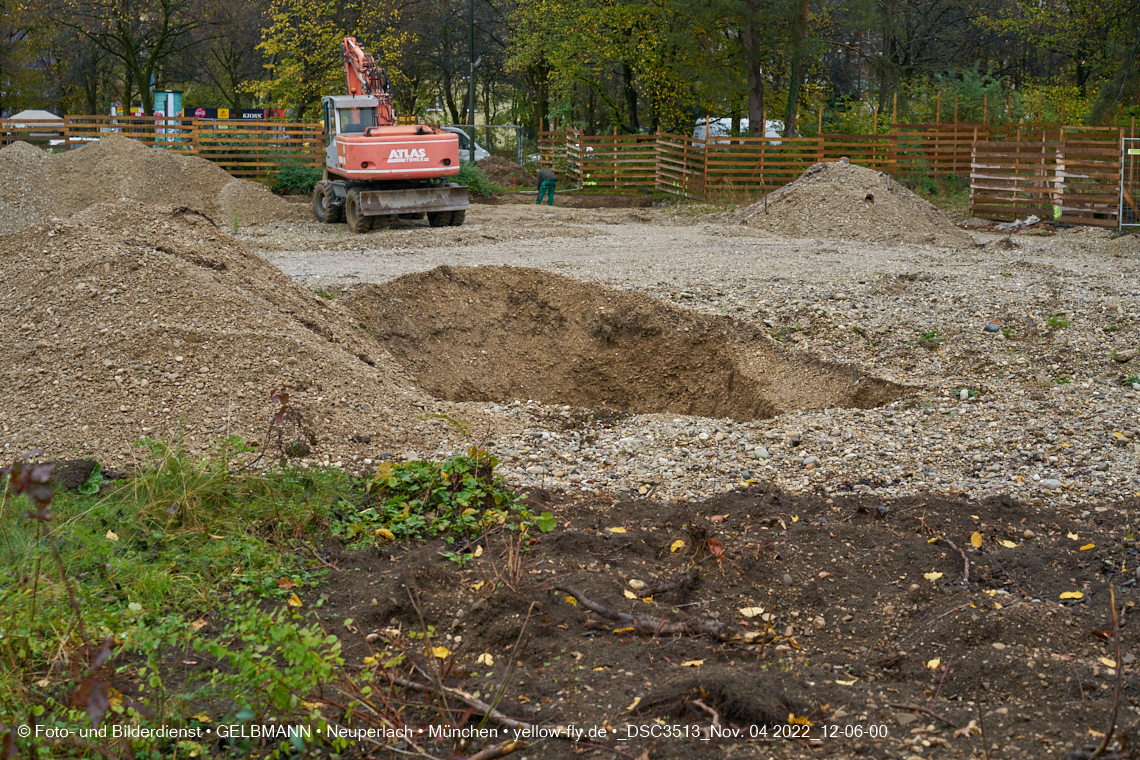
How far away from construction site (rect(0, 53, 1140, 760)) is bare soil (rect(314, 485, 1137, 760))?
1cm

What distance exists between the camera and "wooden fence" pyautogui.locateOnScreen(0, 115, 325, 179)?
25.1 m

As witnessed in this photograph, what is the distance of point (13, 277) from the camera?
682 centimetres

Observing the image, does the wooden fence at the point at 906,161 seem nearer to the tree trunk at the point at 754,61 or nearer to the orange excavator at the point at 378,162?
the tree trunk at the point at 754,61

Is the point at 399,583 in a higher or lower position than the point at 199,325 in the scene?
lower

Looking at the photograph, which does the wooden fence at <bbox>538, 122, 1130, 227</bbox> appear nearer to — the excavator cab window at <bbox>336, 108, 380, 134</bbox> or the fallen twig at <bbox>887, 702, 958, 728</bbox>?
the excavator cab window at <bbox>336, 108, 380, 134</bbox>

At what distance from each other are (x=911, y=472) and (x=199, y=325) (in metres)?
4.64

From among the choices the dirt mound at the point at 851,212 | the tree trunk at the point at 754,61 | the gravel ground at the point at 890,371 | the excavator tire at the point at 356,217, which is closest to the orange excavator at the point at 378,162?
the excavator tire at the point at 356,217

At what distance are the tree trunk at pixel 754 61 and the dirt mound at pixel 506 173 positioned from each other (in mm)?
7108

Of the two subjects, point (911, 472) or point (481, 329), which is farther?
point (481, 329)

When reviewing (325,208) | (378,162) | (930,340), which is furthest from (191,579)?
(325,208)

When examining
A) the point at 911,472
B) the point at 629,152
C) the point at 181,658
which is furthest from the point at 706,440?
the point at 629,152

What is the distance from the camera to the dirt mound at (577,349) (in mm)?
8031

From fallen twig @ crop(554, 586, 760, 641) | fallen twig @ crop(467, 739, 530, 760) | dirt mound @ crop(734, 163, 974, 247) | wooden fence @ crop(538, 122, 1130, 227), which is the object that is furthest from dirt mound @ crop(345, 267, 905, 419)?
wooden fence @ crop(538, 122, 1130, 227)

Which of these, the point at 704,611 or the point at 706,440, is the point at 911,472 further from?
the point at 704,611
